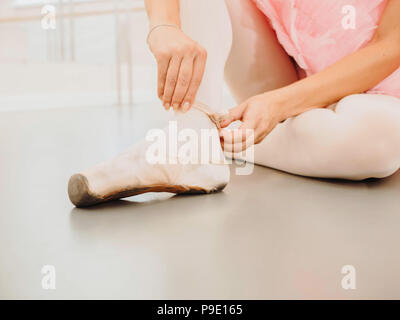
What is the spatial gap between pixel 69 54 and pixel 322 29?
321cm

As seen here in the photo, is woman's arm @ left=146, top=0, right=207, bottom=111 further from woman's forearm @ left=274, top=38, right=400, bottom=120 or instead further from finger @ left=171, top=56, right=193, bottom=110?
woman's forearm @ left=274, top=38, right=400, bottom=120

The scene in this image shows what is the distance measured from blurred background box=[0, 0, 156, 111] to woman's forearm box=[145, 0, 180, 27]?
240 cm

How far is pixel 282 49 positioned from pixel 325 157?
0.93 feet

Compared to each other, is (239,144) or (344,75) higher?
(344,75)

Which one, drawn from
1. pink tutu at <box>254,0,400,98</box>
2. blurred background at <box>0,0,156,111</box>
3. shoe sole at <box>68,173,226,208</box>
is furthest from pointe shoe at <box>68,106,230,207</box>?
blurred background at <box>0,0,156,111</box>

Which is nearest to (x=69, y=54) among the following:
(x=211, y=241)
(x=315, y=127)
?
(x=315, y=127)

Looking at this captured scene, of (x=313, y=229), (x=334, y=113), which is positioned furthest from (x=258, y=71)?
(x=313, y=229)

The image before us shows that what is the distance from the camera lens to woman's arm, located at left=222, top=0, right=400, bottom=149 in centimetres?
75

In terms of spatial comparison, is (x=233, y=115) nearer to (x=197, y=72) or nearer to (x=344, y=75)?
(x=197, y=72)

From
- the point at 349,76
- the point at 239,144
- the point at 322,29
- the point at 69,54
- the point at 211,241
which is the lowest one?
the point at 211,241

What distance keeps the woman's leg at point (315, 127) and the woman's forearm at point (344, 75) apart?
0.03 metres

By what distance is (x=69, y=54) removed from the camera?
12.2ft

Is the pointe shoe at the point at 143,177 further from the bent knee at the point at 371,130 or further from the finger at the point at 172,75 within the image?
the bent knee at the point at 371,130
